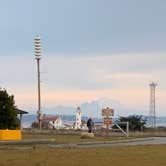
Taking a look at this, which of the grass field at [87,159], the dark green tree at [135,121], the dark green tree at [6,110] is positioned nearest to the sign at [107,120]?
the dark green tree at [6,110]

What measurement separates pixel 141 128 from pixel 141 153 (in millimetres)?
43526

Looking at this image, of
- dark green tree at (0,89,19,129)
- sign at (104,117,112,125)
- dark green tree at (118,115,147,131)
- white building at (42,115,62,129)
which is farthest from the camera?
white building at (42,115,62,129)

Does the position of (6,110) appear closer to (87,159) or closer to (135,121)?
(87,159)

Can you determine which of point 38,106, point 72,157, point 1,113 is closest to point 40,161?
point 72,157

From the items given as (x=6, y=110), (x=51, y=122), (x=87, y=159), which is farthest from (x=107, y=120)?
(x=51, y=122)

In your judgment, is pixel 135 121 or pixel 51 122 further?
pixel 51 122

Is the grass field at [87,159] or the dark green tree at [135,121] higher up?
the dark green tree at [135,121]

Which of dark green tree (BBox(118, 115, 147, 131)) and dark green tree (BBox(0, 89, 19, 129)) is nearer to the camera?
dark green tree (BBox(0, 89, 19, 129))

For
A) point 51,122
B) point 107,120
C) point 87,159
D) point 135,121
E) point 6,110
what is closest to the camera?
point 87,159

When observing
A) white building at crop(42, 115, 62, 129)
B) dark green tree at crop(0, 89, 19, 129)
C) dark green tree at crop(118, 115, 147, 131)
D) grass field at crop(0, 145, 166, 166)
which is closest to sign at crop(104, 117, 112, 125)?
dark green tree at crop(0, 89, 19, 129)

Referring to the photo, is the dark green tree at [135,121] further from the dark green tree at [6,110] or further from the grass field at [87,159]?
the grass field at [87,159]

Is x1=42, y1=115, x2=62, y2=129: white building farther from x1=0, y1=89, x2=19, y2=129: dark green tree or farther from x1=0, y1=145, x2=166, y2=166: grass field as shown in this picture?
x1=0, y1=145, x2=166, y2=166: grass field

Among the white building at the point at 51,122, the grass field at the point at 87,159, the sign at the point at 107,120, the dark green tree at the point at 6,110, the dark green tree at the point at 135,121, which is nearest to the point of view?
the grass field at the point at 87,159

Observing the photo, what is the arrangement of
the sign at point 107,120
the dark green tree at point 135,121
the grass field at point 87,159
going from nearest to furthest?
1. the grass field at point 87,159
2. the sign at point 107,120
3. the dark green tree at point 135,121
